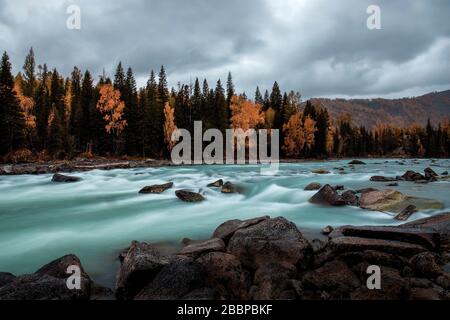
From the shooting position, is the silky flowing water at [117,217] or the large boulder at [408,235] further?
the silky flowing water at [117,217]

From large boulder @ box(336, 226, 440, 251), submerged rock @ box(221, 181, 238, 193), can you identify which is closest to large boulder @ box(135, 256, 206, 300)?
large boulder @ box(336, 226, 440, 251)

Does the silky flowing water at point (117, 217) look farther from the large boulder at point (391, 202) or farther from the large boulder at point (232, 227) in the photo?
the large boulder at point (232, 227)

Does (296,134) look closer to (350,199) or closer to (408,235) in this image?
(350,199)

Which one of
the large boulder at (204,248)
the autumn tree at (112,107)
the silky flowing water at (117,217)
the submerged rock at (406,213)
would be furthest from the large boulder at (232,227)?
the autumn tree at (112,107)

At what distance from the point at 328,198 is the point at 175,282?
8.73m

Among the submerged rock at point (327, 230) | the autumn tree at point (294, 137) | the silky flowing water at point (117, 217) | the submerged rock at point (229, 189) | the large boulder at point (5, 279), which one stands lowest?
the silky flowing water at point (117, 217)

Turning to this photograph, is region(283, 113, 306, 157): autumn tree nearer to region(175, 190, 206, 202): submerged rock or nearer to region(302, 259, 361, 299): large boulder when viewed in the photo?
region(175, 190, 206, 202): submerged rock

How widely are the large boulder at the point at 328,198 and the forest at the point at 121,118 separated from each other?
35.7 m

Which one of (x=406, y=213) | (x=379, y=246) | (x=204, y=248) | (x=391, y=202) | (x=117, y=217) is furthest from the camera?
(x=117, y=217)

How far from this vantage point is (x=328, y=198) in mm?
11852

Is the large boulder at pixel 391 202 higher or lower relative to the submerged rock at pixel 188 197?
higher

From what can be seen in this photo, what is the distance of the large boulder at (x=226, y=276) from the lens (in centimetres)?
482

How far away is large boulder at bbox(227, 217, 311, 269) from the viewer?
5.52m

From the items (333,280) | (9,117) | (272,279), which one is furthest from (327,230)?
(9,117)
